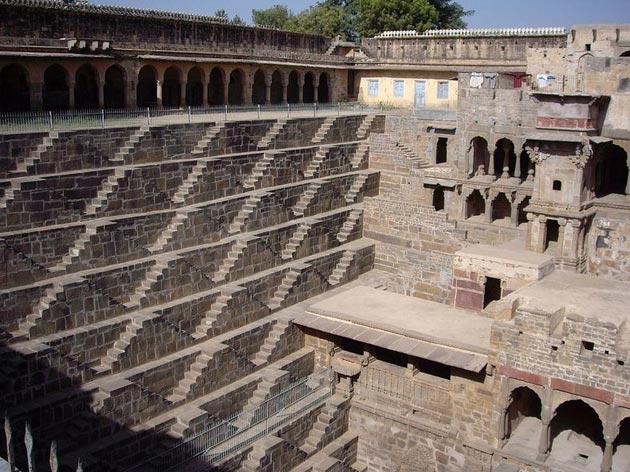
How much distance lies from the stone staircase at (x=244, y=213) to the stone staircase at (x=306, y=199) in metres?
2.29

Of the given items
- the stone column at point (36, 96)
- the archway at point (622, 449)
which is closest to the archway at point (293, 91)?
the stone column at point (36, 96)

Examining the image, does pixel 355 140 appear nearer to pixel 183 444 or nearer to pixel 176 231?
pixel 176 231

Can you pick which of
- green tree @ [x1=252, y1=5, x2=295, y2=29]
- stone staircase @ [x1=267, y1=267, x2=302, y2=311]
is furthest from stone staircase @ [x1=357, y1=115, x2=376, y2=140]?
green tree @ [x1=252, y1=5, x2=295, y2=29]

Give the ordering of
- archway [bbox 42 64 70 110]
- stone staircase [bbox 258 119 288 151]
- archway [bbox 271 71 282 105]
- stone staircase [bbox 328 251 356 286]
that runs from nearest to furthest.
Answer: stone staircase [bbox 328 251 356 286] < stone staircase [bbox 258 119 288 151] < archway [bbox 42 64 70 110] < archway [bbox 271 71 282 105]

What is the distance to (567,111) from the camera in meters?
23.9

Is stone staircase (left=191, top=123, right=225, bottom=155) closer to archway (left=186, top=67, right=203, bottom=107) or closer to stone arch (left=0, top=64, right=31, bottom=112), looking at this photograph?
stone arch (left=0, top=64, right=31, bottom=112)

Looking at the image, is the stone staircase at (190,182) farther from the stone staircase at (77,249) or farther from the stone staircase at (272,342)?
the stone staircase at (272,342)

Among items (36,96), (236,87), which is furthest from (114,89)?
(236,87)

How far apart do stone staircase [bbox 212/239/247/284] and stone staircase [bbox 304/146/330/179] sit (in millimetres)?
5948

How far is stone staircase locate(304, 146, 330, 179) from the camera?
90.9 ft

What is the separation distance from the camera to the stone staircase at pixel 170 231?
20.8m

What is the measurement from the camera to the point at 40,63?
82.3 ft

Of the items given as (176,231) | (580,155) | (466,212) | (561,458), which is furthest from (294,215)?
(561,458)

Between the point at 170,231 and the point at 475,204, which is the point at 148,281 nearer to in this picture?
the point at 170,231
